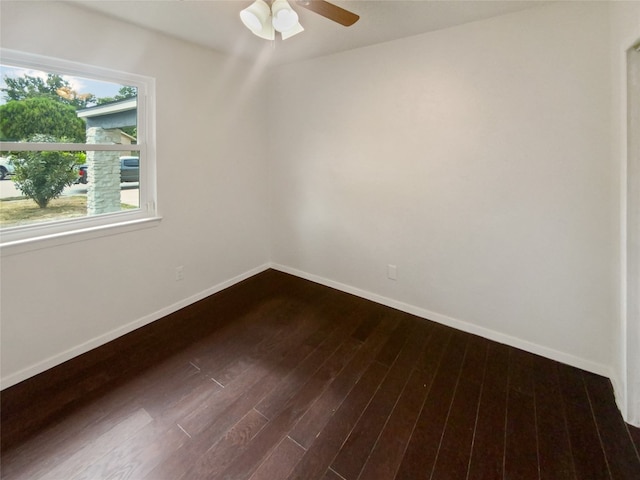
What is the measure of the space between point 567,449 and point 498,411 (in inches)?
12.3

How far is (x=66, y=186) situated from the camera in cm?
207

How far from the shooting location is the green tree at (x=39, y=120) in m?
1.79

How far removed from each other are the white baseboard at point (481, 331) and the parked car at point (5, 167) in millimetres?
2585

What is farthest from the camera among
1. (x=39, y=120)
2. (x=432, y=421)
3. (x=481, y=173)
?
(x=481, y=173)

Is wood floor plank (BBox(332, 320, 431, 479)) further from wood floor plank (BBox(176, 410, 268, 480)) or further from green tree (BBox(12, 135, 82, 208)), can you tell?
green tree (BBox(12, 135, 82, 208))

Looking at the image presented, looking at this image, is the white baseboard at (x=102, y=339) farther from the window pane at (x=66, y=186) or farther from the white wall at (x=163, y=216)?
the window pane at (x=66, y=186)

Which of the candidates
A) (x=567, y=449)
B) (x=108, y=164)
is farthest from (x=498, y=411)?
(x=108, y=164)

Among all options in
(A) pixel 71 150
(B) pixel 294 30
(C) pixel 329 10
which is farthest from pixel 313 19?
A: (A) pixel 71 150

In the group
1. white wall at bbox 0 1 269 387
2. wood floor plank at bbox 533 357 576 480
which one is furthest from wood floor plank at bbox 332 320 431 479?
white wall at bbox 0 1 269 387

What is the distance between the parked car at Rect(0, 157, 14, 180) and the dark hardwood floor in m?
1.29

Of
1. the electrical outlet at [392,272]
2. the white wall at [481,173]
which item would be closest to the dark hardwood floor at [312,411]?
the white wall at [481,173]

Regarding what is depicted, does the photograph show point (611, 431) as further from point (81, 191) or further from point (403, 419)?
point (81, 191)

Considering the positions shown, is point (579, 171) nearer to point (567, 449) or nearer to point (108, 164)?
point (567, 449)

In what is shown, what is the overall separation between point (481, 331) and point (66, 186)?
3.30 m
